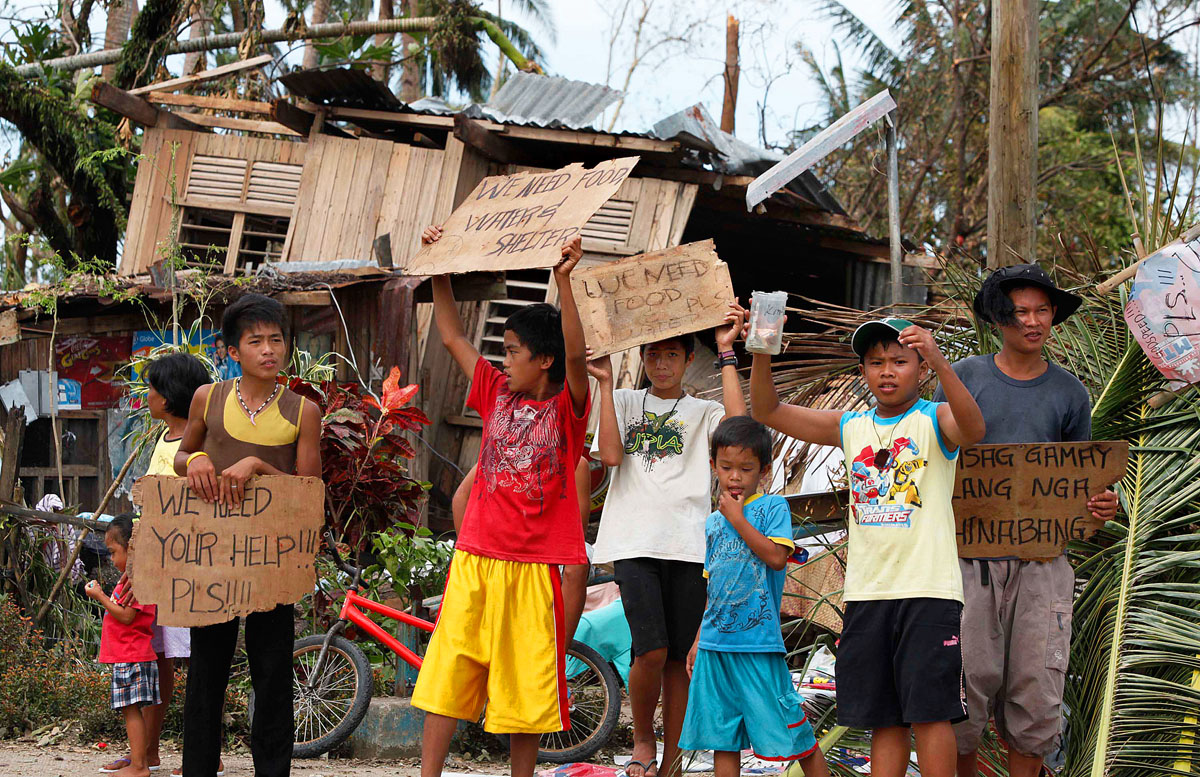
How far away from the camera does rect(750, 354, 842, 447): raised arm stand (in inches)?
140

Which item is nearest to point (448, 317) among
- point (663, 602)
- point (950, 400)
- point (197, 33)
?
point (663, 602)

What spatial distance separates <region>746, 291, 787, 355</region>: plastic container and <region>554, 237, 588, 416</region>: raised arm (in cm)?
54

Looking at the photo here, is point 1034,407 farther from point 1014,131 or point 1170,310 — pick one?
point 1014,131

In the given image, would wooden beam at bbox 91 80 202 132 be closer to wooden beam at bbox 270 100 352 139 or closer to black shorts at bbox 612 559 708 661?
wooden beam at bbox 270 100 352 139

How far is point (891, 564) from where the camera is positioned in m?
3.26

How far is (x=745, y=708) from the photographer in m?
3.66

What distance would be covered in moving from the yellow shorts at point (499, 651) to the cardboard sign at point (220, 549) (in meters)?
0.56

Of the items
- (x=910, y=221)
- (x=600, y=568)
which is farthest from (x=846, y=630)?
(x=910, y=221)

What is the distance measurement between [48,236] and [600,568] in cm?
1106

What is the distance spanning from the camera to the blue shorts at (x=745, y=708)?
11.7 ft

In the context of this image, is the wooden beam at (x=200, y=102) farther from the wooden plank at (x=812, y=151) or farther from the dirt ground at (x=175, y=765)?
the dirt ground at (x=175, y=765)

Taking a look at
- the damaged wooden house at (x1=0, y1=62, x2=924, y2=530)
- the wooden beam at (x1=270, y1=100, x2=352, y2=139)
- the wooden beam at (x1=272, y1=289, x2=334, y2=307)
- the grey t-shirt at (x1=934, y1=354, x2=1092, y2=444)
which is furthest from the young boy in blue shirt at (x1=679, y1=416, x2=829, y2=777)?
the wooden beam at (x1=270, y1=100, x2=352, y2=139)

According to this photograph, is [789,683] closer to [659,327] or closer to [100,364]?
[659,327]

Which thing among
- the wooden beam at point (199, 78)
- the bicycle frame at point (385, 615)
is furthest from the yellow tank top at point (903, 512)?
the wooden beam at point (199, 78)
